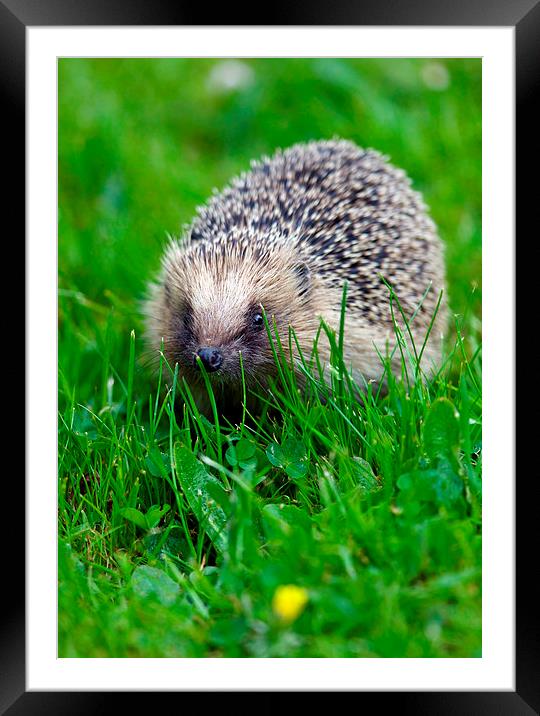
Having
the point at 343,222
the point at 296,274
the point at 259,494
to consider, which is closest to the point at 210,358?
the point at 259,494

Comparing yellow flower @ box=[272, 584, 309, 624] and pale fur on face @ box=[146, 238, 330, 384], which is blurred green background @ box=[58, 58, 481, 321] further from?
yellow flower @ box=[272, 584, 309, 624]

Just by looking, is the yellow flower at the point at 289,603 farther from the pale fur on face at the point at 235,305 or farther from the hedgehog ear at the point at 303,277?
the hedgehog ear at the point at 303,277

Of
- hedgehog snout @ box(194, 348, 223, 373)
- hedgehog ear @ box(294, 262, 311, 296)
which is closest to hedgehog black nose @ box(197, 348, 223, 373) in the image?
hedgehog snout @ box(194, 348, 223, 373)

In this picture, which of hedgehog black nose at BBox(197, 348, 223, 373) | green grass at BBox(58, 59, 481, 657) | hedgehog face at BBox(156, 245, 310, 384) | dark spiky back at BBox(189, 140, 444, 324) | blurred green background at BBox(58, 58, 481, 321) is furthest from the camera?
blurred green background at BBox(58, 58, 481, 321)

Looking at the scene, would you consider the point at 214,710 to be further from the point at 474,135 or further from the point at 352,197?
the point at 474,135
